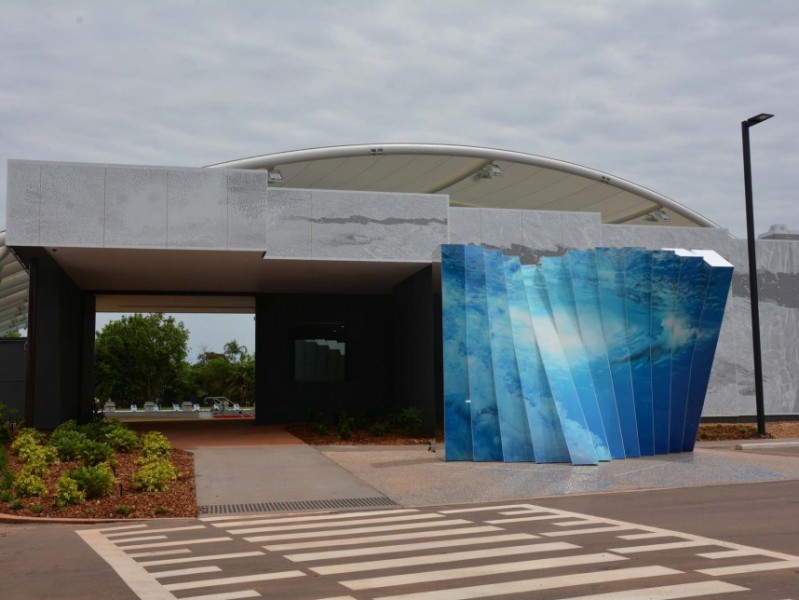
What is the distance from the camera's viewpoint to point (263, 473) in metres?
15.0

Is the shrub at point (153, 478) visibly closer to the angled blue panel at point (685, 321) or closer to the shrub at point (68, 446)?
the shrub at point (68, 446)

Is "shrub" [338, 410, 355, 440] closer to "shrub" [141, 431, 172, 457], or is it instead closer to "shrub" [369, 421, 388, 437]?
"shrub" [369, 421, 388, 437]

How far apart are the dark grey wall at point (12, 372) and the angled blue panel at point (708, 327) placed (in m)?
17.6

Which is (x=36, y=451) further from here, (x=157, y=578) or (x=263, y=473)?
(x=157, y=578)

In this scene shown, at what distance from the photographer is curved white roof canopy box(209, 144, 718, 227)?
26141 millimetres

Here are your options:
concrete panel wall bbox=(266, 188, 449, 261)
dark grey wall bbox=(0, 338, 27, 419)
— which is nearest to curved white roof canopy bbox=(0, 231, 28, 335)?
dark grey wall bbox=(0, 338, 27, 419)

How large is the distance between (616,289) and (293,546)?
9275 mm

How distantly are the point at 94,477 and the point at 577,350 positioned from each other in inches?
342

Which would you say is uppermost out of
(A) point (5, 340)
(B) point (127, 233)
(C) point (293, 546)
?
(B) point (127, 233)

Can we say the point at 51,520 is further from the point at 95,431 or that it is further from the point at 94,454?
the point at 95,431

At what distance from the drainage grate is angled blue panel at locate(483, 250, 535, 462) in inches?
136

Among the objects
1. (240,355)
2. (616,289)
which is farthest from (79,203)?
(240,355)

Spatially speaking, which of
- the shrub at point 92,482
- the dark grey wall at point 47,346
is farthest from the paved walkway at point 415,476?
the dark grey wall at point 47,346

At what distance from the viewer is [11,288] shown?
38.1 metres
